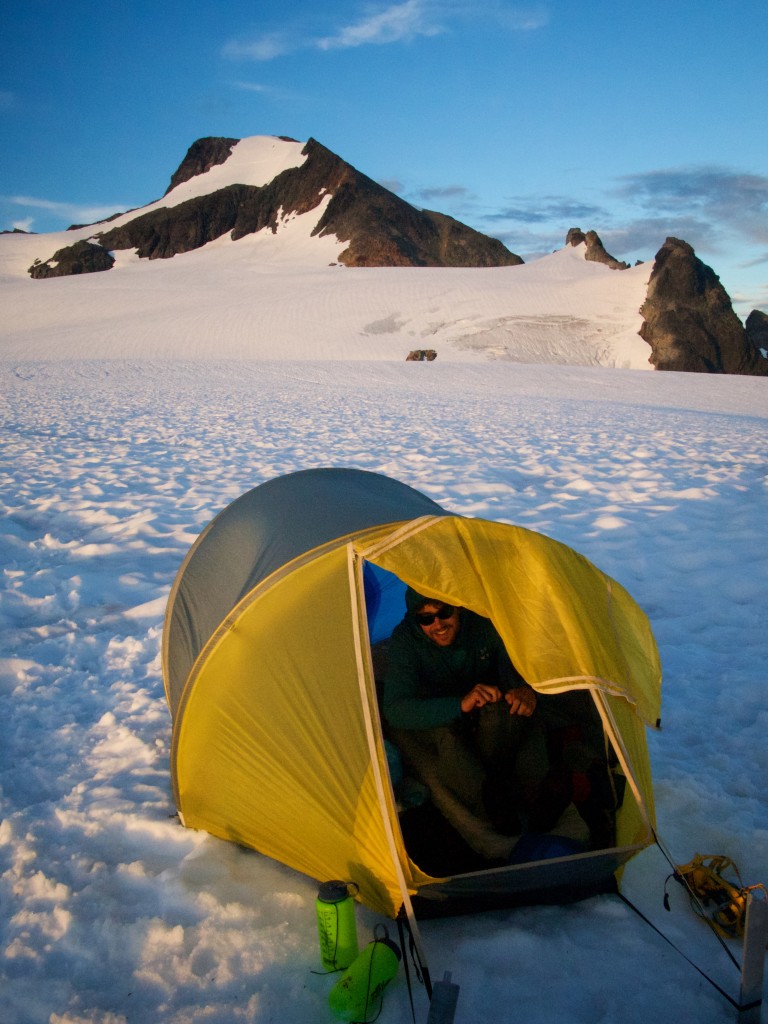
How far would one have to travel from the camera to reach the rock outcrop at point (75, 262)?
208ft

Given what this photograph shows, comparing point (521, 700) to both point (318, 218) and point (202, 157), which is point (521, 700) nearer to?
point (318, 218)

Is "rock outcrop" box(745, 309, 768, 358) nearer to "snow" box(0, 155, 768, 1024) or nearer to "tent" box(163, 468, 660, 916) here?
"snow" box(0, 155, 768, 1024)

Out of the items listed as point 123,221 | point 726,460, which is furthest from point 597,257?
point 123,221

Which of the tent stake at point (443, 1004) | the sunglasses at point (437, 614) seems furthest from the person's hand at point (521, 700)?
the tent stake at point (443, 1004)

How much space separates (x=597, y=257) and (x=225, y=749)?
5580 centimetres

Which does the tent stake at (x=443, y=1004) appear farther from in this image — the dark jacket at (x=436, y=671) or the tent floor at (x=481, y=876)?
the dark jacket at (x=436, y=671)

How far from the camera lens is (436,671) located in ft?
10.9

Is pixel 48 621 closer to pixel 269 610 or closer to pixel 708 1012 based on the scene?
pixel 269 610

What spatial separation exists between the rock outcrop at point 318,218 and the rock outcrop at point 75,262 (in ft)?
14.8

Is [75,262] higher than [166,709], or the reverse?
[75,262]

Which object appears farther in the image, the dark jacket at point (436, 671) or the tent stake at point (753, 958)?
the dark jacket at point (436, 671)

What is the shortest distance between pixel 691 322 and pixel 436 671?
121 ft

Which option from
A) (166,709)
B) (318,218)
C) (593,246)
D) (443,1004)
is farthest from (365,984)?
(318,218)

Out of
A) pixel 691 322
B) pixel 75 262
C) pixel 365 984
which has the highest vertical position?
pixel 75 262
